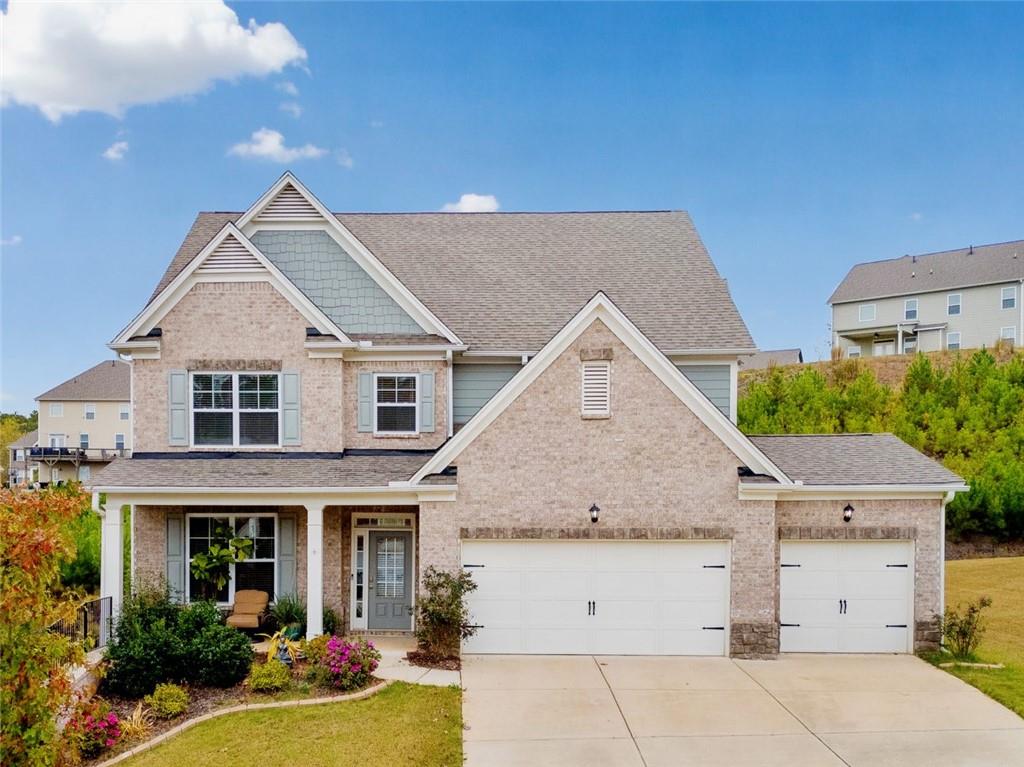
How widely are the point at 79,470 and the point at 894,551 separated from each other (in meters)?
54.4

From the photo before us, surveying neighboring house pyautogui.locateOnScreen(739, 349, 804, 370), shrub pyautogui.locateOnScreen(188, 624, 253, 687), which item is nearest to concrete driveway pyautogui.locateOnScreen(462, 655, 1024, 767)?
shrub pyautogui.locateOnScreen(188, 624, 253, 687)

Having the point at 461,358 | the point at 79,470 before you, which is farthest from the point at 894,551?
the point at 79,470

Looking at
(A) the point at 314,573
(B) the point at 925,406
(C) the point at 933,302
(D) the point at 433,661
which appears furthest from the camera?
(C) the point at 933,302

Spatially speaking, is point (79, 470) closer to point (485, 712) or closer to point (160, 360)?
point (160, 360)

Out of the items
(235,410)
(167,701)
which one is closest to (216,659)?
(167,701)

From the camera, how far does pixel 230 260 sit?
47.6ft

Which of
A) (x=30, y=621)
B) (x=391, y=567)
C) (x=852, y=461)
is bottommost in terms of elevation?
(x=391, y=567)

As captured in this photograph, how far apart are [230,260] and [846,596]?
14007mm

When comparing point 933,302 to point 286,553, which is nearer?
point 286,553

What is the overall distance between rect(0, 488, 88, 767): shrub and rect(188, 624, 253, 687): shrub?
350 cm

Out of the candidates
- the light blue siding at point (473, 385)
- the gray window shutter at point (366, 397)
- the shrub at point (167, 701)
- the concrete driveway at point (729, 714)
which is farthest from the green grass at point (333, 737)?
the light blue siding at point (473, 385)

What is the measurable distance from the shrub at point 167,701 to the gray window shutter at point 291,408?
18.1 ft

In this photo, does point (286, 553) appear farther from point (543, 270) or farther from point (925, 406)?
point (925, 406)

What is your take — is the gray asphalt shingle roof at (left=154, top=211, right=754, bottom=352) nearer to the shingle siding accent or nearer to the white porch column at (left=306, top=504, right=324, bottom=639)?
the shingle siding accent
